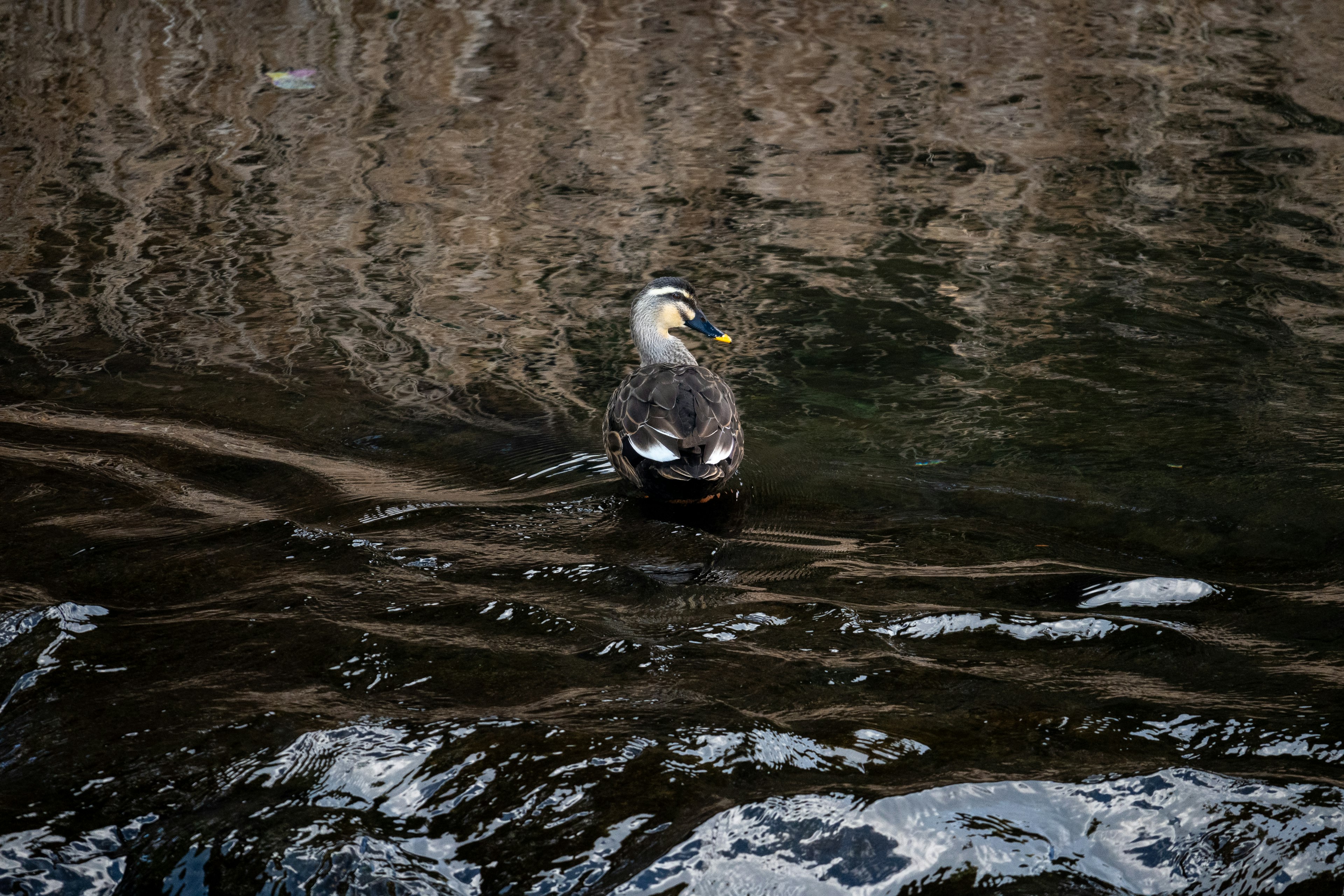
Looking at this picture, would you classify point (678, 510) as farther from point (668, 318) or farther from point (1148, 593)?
point (1148, 593)

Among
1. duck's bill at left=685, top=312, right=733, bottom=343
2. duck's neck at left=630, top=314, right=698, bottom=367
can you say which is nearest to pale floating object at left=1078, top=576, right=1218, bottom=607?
duck's neck at left=630, top=314, right=698, bottom=367

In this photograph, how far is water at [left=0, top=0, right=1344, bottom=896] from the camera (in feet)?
7.77

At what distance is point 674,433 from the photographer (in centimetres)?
439

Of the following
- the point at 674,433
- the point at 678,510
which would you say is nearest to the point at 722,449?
the point at 674,433

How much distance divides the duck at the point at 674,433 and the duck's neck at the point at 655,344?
0.56 meters

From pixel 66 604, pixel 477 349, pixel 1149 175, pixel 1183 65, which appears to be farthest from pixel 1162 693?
pixel 1183 65

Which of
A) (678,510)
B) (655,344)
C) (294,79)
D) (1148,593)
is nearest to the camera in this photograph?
(1148,593)

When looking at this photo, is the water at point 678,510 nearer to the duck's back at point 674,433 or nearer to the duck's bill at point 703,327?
the duck's back at point 674,433

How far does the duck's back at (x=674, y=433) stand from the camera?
14.4 ft

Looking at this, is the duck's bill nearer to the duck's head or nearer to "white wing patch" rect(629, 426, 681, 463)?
the duck's head

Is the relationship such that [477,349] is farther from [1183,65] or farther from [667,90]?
[1183,65]

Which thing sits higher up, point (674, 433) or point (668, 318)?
point (668, 318)

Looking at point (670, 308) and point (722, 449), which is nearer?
point (722, 449)

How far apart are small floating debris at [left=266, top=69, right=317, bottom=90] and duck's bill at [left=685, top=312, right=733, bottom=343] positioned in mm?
7960
